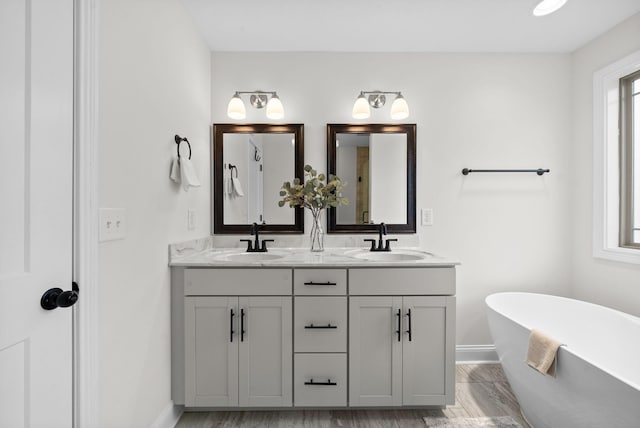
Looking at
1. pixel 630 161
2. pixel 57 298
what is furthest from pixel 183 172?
pixel 630 161

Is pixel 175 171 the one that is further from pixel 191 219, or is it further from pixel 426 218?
pixel 426 218

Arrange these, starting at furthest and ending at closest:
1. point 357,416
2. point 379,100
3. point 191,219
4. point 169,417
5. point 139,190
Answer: point 379,100 → point 191,219 → point 357,416 → point 169,417 → point 139,190

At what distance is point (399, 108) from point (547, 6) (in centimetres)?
94

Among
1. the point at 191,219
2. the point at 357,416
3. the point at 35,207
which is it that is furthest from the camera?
the point at 191,219

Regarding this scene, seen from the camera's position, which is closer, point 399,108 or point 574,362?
point 574,362

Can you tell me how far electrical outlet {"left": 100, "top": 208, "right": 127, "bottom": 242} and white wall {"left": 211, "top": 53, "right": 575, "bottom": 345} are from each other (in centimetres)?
131

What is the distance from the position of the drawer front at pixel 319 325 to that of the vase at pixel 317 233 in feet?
1.91

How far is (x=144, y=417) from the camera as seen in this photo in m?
1.47

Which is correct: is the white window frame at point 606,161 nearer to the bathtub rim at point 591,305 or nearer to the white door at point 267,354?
the bathtub rim at point 591,305

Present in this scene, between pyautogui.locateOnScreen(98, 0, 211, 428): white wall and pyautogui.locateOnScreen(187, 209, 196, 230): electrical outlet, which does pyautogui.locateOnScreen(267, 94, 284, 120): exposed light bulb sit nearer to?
Result: pyautogui.locateOnScreen(98, 0, 211, 428): white wall

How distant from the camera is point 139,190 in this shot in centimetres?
142

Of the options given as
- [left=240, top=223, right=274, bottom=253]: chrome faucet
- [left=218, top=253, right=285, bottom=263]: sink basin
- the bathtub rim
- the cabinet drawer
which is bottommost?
the cabinet drawer

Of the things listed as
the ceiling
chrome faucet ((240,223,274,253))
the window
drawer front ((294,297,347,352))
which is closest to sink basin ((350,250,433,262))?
drawer front ((294,297,347,352))

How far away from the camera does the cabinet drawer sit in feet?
5.73
